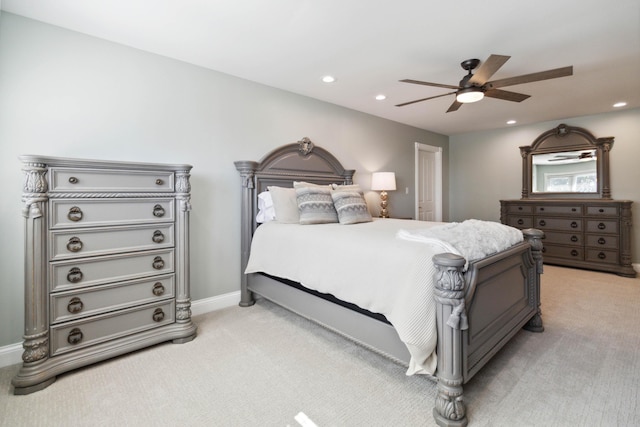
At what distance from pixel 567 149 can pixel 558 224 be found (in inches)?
48.8

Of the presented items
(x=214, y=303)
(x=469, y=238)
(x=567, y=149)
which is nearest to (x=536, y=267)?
(x=469, y=238)

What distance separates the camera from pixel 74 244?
1.86m

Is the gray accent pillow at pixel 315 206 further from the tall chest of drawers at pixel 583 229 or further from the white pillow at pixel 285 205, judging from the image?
the tall chest of drawers at pixel 583 229

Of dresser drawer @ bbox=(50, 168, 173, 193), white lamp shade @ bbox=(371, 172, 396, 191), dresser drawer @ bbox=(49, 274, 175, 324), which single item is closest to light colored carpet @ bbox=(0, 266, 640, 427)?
dresser drawer @ bbox=(49, 274, 175, 324)

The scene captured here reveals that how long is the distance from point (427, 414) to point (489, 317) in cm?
67

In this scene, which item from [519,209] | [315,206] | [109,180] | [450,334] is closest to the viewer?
[450,334]

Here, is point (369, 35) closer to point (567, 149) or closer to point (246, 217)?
point (246, 217)

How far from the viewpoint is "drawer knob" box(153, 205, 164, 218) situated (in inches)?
85.4

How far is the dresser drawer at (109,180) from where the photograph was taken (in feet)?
5.92

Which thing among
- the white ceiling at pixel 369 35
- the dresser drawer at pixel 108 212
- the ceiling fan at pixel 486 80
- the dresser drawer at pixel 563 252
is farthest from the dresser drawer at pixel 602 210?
the dresser drawer at pixel 108 212

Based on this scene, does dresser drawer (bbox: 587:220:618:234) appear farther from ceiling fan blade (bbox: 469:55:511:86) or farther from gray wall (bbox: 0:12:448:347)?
gray wall (bbox: 0:12:448:347)

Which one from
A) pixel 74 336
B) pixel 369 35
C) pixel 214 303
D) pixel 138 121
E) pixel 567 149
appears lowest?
pixel 214 303

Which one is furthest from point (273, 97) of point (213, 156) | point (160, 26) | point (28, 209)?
point (28, 209)

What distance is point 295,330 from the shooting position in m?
2.41
